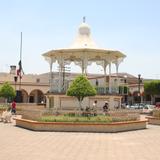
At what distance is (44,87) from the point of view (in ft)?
238

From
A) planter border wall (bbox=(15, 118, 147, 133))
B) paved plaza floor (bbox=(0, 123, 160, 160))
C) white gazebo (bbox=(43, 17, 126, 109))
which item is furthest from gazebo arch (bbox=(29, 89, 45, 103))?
paved plaza floor (bbox=(0, 123, 160, 160))

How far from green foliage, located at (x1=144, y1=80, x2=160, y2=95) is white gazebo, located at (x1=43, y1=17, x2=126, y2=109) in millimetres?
37068

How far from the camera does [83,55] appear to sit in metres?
34.9

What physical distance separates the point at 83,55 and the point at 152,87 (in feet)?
138

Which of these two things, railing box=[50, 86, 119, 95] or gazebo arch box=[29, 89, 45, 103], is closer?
railing box=[50, 86, 119, 95]

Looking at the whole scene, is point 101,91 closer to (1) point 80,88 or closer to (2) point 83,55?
(2) point 83,55

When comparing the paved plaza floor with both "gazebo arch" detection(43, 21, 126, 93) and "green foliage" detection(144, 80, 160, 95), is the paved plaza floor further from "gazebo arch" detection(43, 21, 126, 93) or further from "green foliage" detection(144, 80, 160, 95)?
"green foliage" detection(144, 80, 160, 95)

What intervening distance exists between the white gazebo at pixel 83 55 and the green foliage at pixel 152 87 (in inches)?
1459

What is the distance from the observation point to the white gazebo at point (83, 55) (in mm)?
Answer: 34938

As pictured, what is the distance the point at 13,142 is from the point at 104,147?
3.70m

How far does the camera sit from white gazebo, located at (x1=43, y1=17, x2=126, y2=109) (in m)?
34.9

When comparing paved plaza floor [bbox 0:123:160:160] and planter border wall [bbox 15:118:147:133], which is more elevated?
planter border wall [bbox 15:118:147:133]

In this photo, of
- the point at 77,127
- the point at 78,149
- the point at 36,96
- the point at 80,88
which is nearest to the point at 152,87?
the point at 36,96

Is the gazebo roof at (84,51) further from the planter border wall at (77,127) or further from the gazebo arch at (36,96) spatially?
the gazebo arch at (36,96)
